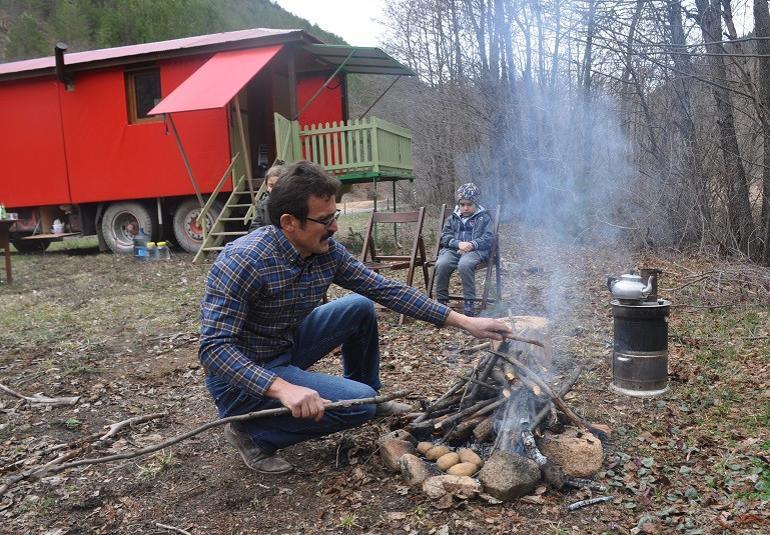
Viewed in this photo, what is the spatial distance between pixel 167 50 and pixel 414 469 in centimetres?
1043

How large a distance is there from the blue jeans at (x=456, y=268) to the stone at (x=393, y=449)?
9.28ft

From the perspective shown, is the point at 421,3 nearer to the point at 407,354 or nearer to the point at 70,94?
the point at 70,94

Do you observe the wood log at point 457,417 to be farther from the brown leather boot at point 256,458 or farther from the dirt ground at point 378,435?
the brown leather boot at point 256,458

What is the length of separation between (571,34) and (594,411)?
391cm

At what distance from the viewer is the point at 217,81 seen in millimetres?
9445

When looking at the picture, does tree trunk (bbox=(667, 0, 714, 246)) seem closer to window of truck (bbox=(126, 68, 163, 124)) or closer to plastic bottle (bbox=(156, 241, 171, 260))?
plastic bottle (bbox=(156, 241, 171, 260))

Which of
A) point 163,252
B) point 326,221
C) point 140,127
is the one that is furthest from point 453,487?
point 140,127

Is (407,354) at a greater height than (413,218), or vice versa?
(413,218)

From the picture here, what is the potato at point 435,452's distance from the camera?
284 cm

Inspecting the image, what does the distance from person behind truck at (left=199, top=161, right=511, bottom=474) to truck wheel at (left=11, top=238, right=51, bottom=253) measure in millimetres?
12433

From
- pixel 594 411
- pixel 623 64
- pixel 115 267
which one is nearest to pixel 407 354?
pixel 594 411

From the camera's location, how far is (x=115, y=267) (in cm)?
1011

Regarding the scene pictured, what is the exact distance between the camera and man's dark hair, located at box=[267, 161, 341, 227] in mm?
2580

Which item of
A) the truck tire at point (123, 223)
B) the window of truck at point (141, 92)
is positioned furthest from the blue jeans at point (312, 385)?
the window of truck at point (141, 92)
